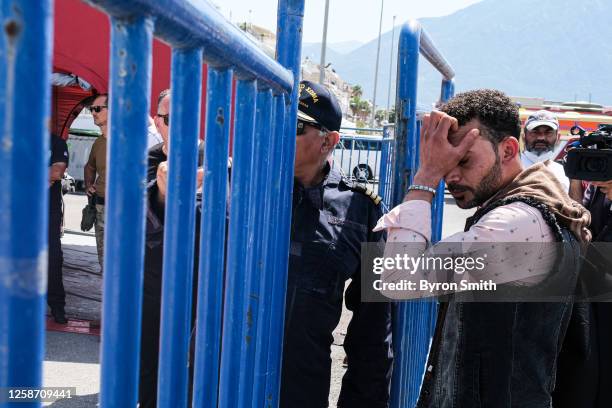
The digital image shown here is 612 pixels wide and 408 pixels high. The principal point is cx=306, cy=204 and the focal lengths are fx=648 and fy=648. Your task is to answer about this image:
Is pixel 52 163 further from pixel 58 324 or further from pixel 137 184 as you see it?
pixel 137 184

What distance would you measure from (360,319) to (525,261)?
800 millimetres

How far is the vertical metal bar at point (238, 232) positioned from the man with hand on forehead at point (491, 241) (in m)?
0.79

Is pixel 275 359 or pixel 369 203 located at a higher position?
pixel 369 203

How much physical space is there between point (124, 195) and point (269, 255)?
72cm

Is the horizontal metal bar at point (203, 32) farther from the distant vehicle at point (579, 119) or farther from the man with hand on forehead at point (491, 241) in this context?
the distant vehicle at point (579, 119)

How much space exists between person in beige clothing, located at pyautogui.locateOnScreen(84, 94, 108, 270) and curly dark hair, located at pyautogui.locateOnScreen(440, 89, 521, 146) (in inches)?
139

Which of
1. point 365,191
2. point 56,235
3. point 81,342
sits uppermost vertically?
point 365,191

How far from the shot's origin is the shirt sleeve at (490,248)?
1699 millimetres

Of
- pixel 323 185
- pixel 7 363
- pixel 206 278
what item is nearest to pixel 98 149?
pixel 323 185

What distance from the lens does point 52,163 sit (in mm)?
5629

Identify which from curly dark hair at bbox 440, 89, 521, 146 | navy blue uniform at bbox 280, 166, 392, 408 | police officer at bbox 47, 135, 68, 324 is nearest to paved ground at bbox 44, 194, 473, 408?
police officer at bbox 47, 135, 68, 324

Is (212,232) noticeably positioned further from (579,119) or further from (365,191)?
(579,119)

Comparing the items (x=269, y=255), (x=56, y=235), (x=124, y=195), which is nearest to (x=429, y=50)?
(x=269, y=255)

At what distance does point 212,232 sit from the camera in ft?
3.22
